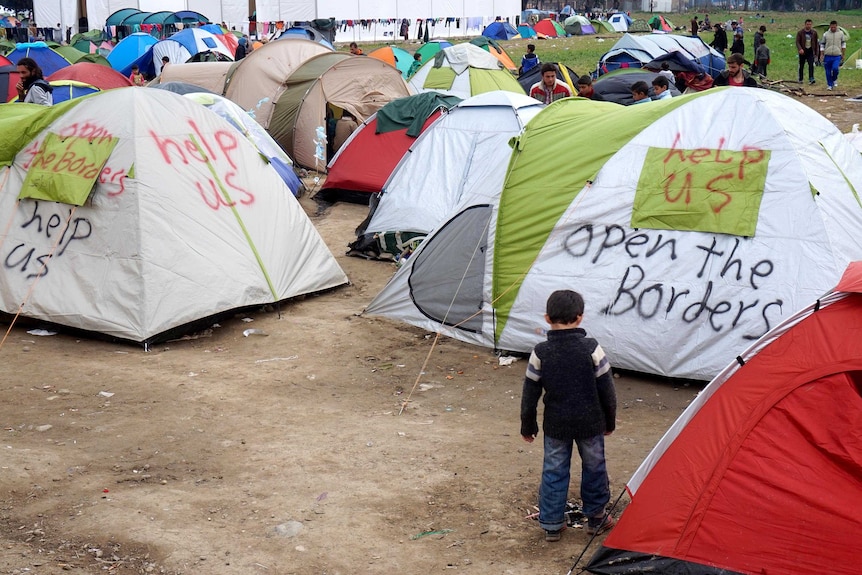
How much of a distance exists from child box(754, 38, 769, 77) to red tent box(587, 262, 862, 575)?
24148 millimetres

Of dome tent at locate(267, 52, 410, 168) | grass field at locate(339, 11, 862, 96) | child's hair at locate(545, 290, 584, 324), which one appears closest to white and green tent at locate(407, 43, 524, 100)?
dome tent at locate(267, 52, 410, 168)

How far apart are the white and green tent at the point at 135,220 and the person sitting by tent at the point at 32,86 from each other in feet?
6.64

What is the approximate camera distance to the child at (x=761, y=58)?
88.3 ft

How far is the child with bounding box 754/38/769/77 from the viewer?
88.3 ft

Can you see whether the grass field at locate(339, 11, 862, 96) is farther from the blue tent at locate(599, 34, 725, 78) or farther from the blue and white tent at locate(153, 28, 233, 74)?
the blue and white tent at locate(153, 28, 233, 74)

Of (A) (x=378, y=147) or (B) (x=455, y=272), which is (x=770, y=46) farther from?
(B) (x=455, y=272)

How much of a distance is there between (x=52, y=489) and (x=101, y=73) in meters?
18.5

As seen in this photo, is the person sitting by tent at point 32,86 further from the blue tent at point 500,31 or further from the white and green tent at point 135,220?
the blue tent at point 500,31

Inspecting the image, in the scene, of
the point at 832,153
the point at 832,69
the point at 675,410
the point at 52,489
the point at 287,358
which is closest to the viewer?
the point at 52,489

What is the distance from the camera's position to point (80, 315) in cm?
825

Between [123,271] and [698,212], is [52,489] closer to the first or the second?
[123,271]

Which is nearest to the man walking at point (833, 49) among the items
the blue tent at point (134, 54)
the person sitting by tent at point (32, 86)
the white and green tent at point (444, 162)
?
the white and green tent at point (444, 162)

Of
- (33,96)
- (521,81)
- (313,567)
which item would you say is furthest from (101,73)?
(313,567)

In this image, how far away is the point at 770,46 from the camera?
1558 inches
